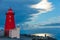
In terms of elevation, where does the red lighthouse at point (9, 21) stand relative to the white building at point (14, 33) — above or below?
above

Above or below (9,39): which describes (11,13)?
above

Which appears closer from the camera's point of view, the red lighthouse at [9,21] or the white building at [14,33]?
the white building at [14,33]

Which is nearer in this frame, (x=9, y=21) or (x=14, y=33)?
(x=14, y=33)

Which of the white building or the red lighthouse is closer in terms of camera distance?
the white building

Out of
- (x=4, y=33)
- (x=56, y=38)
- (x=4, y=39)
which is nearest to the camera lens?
(x=4, y=39)

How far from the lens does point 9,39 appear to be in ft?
60.2

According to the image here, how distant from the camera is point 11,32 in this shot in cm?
1977

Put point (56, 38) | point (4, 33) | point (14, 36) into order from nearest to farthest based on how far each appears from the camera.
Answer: point (14, 36)
point (4, 33)
point (56, 38)

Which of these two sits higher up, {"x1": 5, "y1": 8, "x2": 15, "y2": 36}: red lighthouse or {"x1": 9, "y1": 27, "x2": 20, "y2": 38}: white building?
{"x1": 5, "y1": 8, "x2": 15, "y2": 36}: red lighthouse

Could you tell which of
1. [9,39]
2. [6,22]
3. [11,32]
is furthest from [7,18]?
[9,39]

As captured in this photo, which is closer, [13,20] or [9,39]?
[9,39]

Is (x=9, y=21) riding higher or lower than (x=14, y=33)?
higher

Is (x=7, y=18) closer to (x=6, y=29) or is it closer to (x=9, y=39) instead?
(x=6, y=29)

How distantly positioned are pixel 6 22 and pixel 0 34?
860 millimetres
